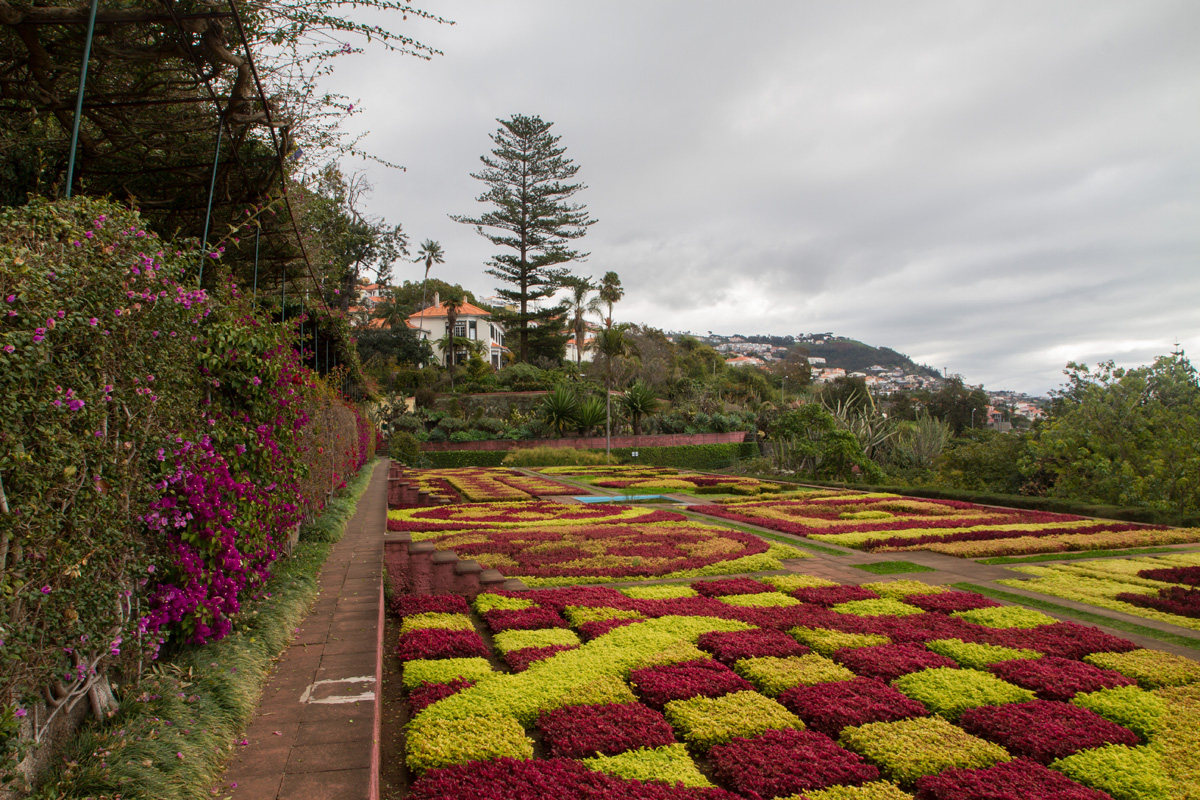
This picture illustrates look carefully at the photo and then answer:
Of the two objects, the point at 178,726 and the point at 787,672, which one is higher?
the point at 178,726

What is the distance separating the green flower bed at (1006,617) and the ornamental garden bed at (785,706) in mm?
25

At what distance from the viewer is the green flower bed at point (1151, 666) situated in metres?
4.20

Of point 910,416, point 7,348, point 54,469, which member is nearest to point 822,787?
point 54,469

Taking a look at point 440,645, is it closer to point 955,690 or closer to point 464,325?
point 955,690

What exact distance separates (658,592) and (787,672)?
222 cm

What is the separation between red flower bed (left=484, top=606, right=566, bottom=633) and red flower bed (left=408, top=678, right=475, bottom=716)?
112cm

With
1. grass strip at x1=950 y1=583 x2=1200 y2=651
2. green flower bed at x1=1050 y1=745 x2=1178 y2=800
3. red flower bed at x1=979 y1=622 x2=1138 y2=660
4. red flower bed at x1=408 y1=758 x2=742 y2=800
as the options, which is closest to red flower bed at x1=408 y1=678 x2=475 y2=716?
red flower bed at x1=408 y1=758 x2=742 y2=800

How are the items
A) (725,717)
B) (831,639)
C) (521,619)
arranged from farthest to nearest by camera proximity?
(521,619), (831,639), (725,717)

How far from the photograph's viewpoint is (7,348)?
1.70 metres

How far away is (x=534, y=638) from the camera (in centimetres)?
483

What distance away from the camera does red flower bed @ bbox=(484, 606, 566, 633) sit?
5145 mm

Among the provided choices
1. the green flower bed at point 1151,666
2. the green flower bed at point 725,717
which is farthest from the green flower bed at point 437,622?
the green flower bed at point 1151,666

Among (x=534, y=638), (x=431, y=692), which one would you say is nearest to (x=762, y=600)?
(x=534, y=638)

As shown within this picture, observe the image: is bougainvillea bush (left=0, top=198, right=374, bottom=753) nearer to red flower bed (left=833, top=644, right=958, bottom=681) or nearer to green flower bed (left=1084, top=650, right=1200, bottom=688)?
red flower bed (left=833, top=644, right=958, bottom=681)
